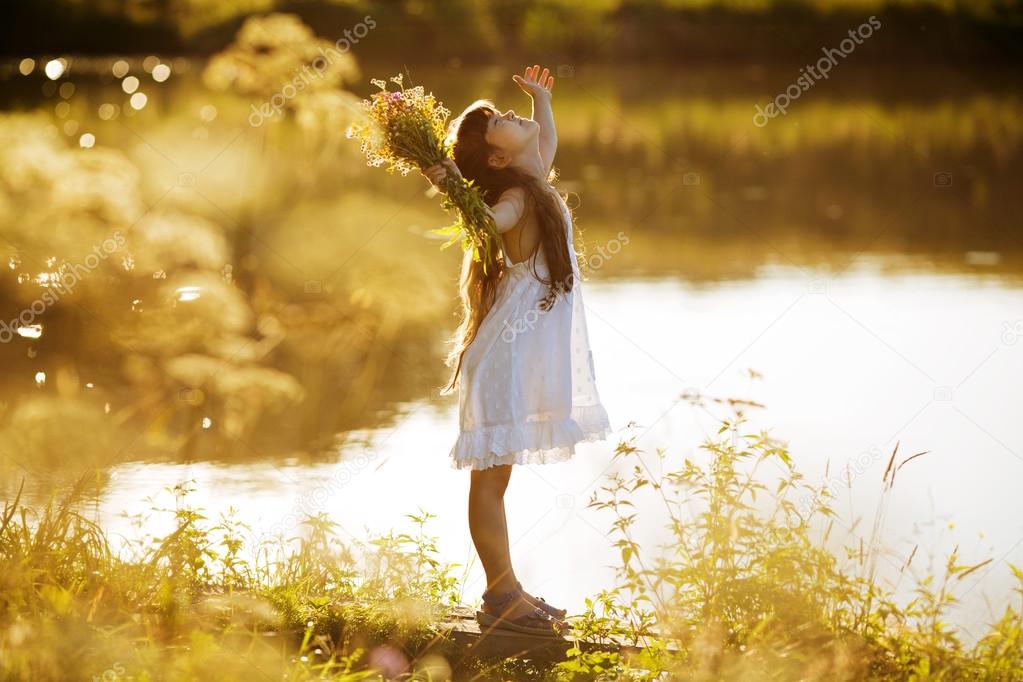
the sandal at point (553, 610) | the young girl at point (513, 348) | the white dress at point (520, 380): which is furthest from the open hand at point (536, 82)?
the sandal at point (553, 610)

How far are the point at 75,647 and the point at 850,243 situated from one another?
8847mm

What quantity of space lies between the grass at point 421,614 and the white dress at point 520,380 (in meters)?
0.33

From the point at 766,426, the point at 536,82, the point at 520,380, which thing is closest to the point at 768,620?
the point at 520,380

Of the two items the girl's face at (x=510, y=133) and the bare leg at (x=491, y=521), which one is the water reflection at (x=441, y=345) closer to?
the bare leg at (x=491, y=521)

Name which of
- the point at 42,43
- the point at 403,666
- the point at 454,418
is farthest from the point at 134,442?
the point at 42,43

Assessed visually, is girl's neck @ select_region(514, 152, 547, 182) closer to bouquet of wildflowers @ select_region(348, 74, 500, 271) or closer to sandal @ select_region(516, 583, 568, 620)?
bouquet of wildflowers @ select_region(348, 74, 500, 271)

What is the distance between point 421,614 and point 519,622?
11.4 inches

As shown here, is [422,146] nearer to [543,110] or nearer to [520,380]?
[543,110]

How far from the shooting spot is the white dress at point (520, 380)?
393 cm

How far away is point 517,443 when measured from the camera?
3.90m

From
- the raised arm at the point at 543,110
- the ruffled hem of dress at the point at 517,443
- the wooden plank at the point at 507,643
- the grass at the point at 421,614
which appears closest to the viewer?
the grass at the point at 421,614

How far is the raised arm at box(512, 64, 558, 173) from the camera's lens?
13.8ft

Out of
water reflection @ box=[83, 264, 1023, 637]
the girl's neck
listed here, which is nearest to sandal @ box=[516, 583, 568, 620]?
water reflection @ box=[83, 264, 1023, 637]

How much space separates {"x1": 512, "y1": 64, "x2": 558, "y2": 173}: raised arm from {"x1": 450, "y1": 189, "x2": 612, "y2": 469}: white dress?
0.31 meters
